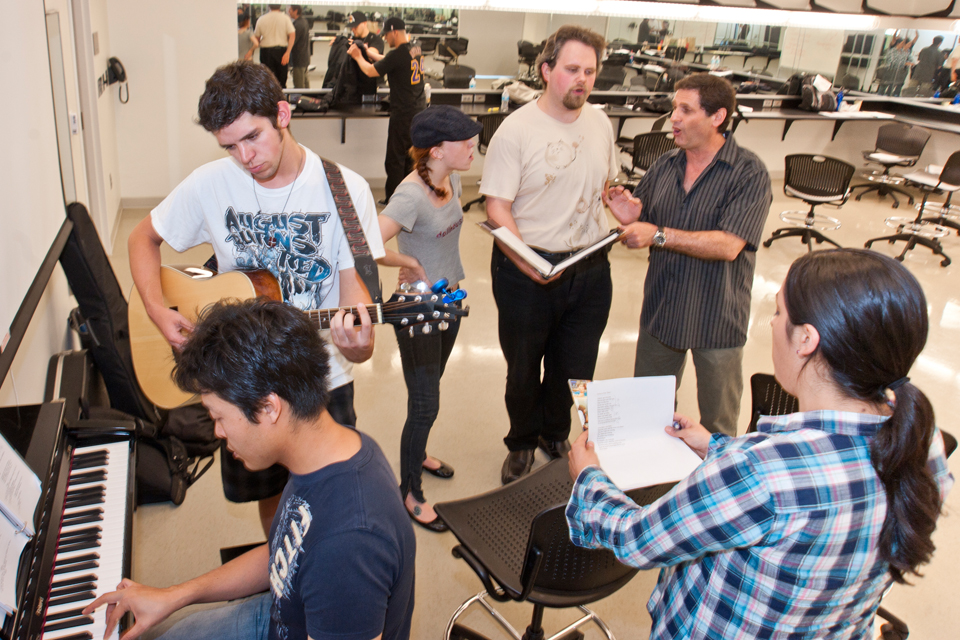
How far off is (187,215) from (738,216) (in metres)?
1.94

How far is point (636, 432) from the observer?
176cm

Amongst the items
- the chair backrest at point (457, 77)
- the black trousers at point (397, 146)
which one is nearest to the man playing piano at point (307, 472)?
the black trousers at point (397, 146)

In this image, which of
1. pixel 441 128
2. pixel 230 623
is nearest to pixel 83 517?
pixel 230 623

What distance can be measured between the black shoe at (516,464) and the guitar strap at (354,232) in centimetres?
138

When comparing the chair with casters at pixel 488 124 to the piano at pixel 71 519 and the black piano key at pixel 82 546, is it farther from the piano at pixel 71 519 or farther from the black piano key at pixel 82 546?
the black piano key at pixel 82 546

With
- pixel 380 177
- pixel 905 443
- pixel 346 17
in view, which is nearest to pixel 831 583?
pixel 905 443

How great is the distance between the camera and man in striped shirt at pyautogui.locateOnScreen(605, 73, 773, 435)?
8.41ft

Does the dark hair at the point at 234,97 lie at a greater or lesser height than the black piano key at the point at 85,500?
greater

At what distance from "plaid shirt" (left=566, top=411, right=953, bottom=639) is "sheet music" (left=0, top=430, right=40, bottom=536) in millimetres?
1301

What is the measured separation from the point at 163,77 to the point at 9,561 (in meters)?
5.47

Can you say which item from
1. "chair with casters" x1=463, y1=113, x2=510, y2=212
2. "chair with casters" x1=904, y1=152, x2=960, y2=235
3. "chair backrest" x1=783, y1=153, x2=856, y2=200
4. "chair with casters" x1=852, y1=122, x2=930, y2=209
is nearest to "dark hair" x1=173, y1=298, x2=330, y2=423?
"chair with casters" x1=463, y1=113, x2=510, y2=212

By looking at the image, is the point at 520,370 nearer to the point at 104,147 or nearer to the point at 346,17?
the point at 104,147

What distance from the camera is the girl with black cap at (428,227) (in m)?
2.50

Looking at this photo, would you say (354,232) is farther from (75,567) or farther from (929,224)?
(929,224)
